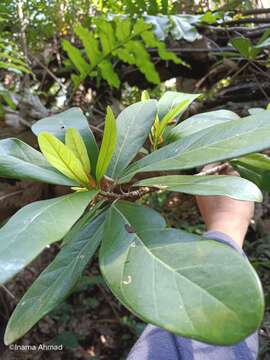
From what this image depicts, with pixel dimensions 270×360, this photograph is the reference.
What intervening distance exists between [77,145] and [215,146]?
194mm

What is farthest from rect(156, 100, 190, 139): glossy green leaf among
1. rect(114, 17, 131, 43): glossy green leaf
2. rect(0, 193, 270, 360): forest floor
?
rect(0, 193, 270, 360): forest floor

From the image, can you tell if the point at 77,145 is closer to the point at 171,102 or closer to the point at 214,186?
the point at 214,186

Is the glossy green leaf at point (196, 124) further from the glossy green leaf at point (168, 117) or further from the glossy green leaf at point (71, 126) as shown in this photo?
the glossy green leaf at point (71, 126)

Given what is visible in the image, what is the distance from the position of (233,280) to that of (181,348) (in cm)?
46

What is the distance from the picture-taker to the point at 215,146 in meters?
0.48

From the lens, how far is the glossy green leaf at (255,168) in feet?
2.12

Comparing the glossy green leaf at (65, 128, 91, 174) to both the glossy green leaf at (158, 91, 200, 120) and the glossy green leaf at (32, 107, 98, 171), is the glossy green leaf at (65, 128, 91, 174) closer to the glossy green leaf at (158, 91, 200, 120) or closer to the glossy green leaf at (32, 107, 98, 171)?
the glossy green leaf at (32, 107, 98, 171)

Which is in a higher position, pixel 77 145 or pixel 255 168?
pixel 77 145

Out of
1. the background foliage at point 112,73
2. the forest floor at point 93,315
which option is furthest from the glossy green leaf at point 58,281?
the forest floor at point 93,315

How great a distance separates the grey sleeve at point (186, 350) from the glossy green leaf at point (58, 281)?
0.27 m

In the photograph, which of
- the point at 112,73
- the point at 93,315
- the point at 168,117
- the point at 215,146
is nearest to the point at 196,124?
the point at 168,117

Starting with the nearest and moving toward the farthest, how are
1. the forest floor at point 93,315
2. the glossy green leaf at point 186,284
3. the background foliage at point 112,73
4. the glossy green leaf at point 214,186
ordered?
the glossy green leaf at point 186,284 < the glossy green leaf at point 214,186 < the background foliage at point 112,73 < the forest floor at point 93,315

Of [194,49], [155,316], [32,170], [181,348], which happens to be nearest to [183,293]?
[155,316]

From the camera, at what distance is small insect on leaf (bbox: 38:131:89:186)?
47 cm
